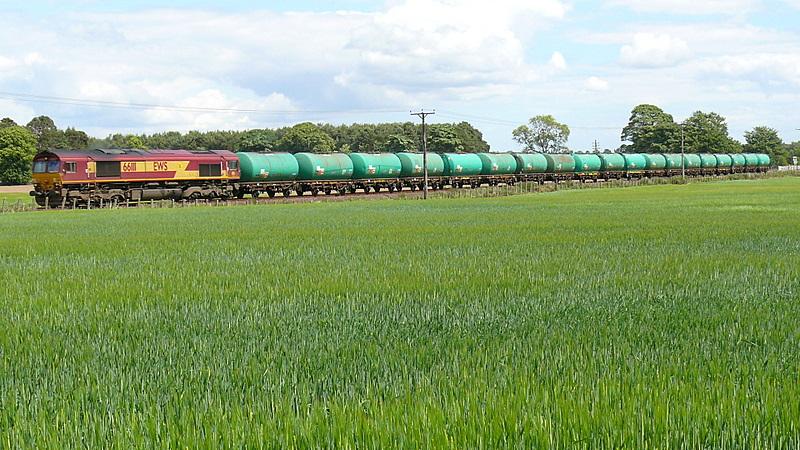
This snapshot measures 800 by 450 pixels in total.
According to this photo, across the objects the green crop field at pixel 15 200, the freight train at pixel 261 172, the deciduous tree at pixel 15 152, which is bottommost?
the green crop field at pixel 15 200

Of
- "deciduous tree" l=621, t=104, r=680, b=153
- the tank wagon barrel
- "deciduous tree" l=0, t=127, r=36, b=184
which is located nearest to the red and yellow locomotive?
the tank wagon barrel

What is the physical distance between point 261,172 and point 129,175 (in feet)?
35.8

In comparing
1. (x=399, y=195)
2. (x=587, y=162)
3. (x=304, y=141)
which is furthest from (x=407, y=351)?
(x=304, y=141)

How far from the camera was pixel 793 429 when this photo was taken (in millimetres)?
5805

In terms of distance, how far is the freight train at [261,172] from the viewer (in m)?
59.8

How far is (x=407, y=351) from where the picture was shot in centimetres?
879

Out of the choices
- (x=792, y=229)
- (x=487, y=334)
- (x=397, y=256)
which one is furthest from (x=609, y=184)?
(x=487, y=334)

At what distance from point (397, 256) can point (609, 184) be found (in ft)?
261

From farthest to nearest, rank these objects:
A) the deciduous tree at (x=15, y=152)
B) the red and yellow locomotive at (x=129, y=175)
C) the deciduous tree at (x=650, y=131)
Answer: the deciduous tree at (x=650, y=131) → the deciduous tree at (x=15, y=152) → the red and yellow locomotive at (x=129, y=175)

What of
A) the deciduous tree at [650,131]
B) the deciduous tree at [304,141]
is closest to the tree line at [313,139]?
the deciduous tree at [304,141]

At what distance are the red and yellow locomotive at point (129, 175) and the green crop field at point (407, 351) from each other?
40.6m

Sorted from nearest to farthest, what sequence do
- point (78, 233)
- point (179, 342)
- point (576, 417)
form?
point (576, 417), point (179, 342), point (78, 233)

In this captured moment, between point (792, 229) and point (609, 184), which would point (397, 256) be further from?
point (609, 184)

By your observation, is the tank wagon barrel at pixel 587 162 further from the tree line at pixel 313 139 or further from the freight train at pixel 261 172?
the tree line at pixel 313 139
